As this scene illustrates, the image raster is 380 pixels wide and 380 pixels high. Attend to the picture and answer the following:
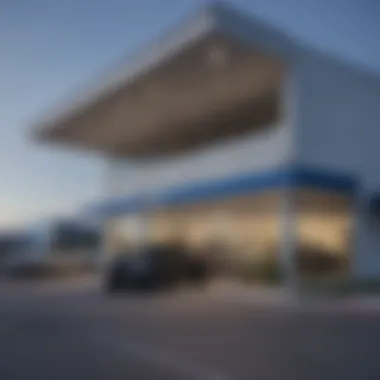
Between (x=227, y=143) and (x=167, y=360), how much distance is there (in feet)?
29.3

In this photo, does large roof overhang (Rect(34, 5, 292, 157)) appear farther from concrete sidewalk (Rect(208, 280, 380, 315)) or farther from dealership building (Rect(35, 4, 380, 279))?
concrete sidewalk (Rect(208, 280, 380, 315))

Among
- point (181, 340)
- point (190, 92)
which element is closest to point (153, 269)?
point (181, 340)

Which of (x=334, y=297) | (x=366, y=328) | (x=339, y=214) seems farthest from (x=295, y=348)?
(x=334, y=297)

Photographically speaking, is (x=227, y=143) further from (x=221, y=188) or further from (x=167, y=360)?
(x=167, y=360)

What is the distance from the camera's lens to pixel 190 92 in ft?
47.3

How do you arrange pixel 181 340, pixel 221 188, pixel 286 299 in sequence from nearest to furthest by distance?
pixel 181 340 → pixel 286 299 → pixel 221 188

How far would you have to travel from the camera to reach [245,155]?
12859 millimetres

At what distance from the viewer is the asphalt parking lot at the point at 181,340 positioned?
4410mm

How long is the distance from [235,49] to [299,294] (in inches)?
192

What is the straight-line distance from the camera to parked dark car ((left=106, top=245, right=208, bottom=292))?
10398 millimetres

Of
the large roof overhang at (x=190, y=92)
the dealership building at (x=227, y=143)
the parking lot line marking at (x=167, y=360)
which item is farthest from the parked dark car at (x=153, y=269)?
the parking lot line marking at (x=167, y=360)

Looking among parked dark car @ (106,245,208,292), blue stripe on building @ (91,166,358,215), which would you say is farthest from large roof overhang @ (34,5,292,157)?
parked dark car @ (106,245,208,292)

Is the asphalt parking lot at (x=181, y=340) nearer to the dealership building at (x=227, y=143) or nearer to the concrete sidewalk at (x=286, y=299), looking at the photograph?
the concrete sidewalk at (x=286, y=299)

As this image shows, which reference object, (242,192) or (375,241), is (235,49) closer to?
(242,192)
